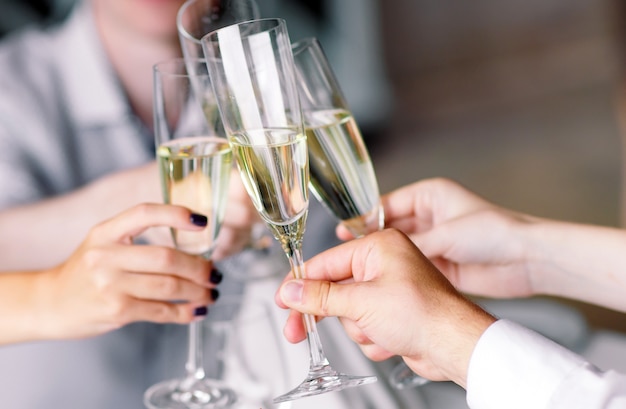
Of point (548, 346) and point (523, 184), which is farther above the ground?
point (548, 346)

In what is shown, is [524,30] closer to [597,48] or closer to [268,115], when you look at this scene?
[597,48]

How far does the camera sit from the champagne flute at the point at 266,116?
68 cm

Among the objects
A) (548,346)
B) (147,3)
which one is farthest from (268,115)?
(147,3)

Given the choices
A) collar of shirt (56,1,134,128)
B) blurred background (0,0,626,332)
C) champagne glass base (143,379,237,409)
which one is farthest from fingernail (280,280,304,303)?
blurred background (0,0,626,332)

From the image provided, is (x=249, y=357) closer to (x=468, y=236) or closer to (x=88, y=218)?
(x=468, y=236)

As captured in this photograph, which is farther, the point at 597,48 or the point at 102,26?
the point at 597,48

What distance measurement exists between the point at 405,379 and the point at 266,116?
34 cm

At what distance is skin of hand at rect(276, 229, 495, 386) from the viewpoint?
714mm

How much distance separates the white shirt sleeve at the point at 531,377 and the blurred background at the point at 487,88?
1886mm

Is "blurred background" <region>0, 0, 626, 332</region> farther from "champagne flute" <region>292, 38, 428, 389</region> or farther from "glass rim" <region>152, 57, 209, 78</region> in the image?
"glass rim" <region>152, 57, 209, 78</region>

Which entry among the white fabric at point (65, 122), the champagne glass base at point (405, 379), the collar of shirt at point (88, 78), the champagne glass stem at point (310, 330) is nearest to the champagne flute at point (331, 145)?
the champagne glass base at point (405, 379)

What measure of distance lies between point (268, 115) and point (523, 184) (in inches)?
113

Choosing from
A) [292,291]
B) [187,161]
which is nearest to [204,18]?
[187,161]

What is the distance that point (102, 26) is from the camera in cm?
181
